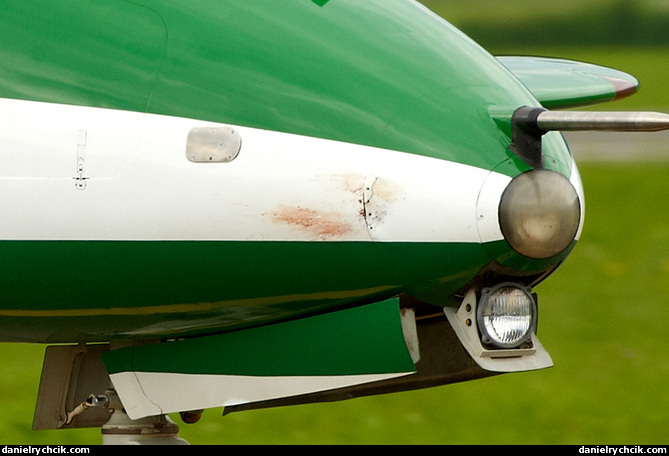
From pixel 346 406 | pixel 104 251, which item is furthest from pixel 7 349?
pixel 104 251

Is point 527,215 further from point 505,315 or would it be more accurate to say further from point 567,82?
point 567,82

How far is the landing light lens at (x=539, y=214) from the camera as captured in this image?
384cm

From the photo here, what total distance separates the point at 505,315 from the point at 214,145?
861mm

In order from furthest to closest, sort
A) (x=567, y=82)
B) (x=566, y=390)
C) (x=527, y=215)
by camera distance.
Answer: (x=566, y=390), (x=567, y=82), (x=527, y=215)

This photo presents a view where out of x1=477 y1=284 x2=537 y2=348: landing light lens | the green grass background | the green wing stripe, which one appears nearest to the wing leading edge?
x1=477 y1=284 x2=537 y2=348: landing light lens

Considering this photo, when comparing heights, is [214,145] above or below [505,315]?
above

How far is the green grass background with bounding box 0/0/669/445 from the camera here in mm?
7211

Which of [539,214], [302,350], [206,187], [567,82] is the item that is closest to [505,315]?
[539,214]

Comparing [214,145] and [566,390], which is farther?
[566,390]

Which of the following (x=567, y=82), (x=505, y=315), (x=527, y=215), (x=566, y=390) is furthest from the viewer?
(x=566, y=390)

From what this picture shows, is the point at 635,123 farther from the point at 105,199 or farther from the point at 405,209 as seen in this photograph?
the point at 105,199

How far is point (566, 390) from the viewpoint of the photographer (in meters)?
8.12

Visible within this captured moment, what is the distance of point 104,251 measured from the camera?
4.03 metres

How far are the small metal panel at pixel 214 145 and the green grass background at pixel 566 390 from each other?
10.8 feet
